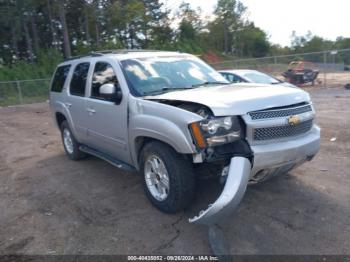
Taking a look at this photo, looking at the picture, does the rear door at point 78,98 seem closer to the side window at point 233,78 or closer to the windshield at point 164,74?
the windshield at point 164,74

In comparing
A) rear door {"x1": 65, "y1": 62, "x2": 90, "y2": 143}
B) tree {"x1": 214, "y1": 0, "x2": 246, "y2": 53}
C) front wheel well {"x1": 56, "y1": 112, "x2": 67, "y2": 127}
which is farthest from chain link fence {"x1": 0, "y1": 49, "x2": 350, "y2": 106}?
tree {"x1": 214, "y1": 0, "x2": 246, "y2": 53}

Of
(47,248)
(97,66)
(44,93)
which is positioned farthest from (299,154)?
(44,93)

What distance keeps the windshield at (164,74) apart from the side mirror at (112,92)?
0.22m

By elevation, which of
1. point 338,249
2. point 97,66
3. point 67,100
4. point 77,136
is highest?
point 97,66

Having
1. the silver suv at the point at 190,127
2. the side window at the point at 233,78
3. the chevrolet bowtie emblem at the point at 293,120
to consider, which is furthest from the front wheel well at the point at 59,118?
the side window at the point at 233,78

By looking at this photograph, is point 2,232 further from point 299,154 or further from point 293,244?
point 299,154

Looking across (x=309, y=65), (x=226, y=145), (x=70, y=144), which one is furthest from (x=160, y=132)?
(x=309, y=65)

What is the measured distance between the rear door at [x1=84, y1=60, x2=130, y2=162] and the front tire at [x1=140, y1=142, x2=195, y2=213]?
21.3 inches

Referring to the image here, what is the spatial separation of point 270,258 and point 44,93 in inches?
804

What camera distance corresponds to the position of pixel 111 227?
4.12m

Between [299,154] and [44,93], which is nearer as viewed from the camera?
[299,154]

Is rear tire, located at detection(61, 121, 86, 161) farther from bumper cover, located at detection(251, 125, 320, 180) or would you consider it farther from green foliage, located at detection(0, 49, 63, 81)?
green foliage, located at detection(0, 49, 63, 81)

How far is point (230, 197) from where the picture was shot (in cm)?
330

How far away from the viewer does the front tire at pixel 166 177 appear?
13.0 feet
